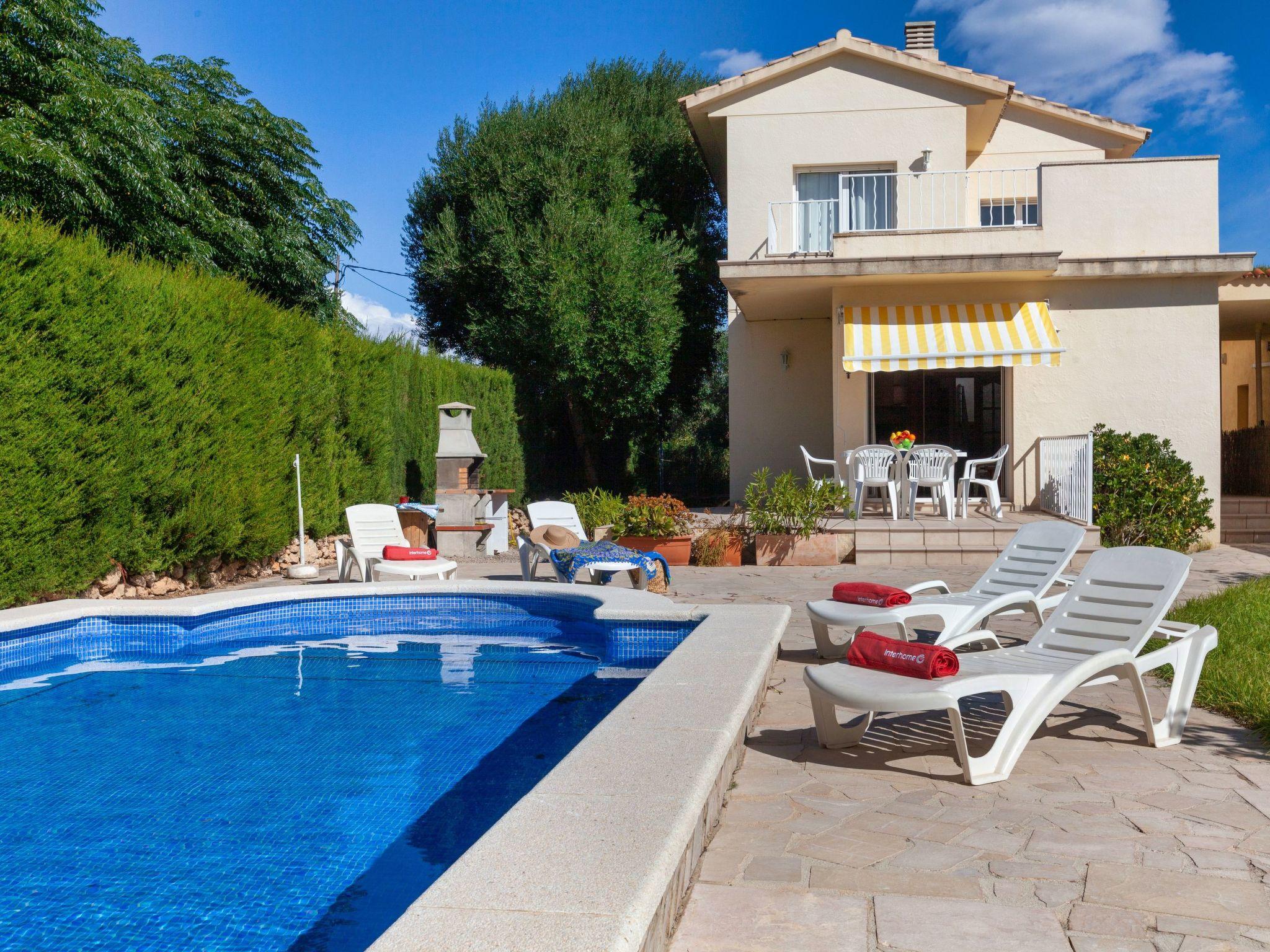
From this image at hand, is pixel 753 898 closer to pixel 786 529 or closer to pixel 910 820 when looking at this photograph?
pixel 910 820

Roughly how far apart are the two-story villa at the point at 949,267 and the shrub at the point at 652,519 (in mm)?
3845

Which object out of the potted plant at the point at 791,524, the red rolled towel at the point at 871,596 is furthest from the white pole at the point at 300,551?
the red rolled towel at the point at 871,596

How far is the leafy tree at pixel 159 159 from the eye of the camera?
17.8m

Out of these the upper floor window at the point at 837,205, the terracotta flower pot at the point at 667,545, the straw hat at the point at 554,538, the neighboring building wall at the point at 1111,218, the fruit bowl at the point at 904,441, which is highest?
the upper floor window at the point at 837,205

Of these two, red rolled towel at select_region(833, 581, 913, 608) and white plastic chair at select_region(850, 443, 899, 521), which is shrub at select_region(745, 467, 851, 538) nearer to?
white plastic chair at select_region(850, 443, 899, 521)

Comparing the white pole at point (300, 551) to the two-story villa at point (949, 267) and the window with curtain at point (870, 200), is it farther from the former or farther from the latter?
the window with curtain at point (870, 200)

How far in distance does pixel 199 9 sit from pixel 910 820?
972 inches

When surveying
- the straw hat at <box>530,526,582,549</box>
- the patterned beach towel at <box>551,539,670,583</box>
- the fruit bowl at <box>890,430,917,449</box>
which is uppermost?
the fruit bowl at <box>890,430,917,449</box>

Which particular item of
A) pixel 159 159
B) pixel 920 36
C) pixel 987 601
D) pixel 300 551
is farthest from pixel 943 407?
pixel 159 159

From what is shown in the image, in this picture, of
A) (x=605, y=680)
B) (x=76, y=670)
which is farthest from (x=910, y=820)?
(x=76, y=670)

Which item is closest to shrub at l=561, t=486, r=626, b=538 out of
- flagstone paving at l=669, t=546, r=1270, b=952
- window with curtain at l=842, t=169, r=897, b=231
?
window with curtain at l=842, t=169, r=897, b=231

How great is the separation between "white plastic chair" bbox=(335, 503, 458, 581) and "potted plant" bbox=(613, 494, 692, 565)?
3.17 metres

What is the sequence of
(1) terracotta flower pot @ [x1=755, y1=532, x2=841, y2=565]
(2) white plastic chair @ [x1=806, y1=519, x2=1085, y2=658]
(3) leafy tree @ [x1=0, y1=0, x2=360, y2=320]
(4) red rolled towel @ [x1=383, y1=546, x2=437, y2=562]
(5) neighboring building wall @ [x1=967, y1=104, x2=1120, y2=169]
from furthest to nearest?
(5) neighboring building wall @ [x1=967, y1=104, x2=1120, y2=169]
(3) leafy tree @ [x1=0, y1=0, x2=360, y2=320]
(1) terracotta flower pot @ [x1=755, y1=532, x2=841, y2=565]
(4) red rolled towel @ [x1=383, y1=546, x2=437, y2=562]
(2) white plastic chair @ [x1=806, y1=519, x2=1085, y2=658]

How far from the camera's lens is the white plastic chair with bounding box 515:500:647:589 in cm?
1075
